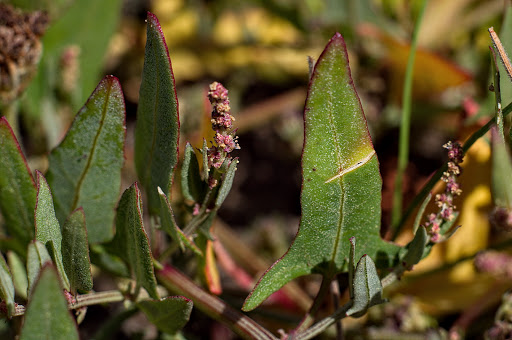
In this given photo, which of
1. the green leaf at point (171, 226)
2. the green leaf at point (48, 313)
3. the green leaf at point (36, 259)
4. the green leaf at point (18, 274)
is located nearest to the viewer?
the green leaf at point (48, 313)

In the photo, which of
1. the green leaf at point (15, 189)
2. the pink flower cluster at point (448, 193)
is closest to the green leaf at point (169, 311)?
the green leaf at point (15, 189)

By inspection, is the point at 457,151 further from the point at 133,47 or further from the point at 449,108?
the point at 133,47

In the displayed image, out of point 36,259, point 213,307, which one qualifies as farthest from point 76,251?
point 213,307

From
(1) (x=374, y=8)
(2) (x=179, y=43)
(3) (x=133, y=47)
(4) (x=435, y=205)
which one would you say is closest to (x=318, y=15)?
(1) (x=374, y=8)

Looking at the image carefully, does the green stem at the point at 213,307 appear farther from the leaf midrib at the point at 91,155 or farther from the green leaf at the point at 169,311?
the leaf midrib at the point at 91,155

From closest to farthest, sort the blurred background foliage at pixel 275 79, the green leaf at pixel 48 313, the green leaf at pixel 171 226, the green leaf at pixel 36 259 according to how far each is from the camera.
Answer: the green leaf at pixel 48 313
the green leaf at pixel 36 259
the green leaf at pixel 171 226
the blurred background foliage at pixel 275 79

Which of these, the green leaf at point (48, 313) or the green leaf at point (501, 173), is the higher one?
the green leaf at point (501, 173)

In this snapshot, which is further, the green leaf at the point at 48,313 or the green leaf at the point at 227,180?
the green leaf at the point at 227,180
